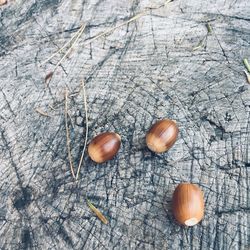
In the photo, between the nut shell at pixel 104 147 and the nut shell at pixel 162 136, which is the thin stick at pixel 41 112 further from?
the nut shell at pixel 162 136

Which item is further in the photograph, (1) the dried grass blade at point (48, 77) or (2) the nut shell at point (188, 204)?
(1) the dried grass blade at point (48, 77)

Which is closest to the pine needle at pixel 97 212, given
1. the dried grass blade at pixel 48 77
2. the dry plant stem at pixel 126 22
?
the dried grass blade at pixel 48 77

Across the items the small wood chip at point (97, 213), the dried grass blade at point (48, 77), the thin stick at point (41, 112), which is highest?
the dried grass blade at point (48, 77)

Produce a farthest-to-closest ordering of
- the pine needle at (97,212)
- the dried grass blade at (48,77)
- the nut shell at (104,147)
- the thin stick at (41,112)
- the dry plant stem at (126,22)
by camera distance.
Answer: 1. the dry plant stem at (126,22)
2. the dried grass blade at (48,77)
3. the thin stick at (41,112)
4. the nut shell at (104,147)
5. the pine needle at (97,212)

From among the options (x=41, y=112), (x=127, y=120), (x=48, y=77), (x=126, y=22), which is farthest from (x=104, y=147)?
(x=126, y=22)

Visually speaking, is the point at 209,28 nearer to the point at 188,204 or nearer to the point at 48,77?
the point at 48,77

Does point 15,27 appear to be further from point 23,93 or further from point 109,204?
point 109,204

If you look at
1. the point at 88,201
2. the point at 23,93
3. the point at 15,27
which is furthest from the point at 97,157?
the point at 15,27
